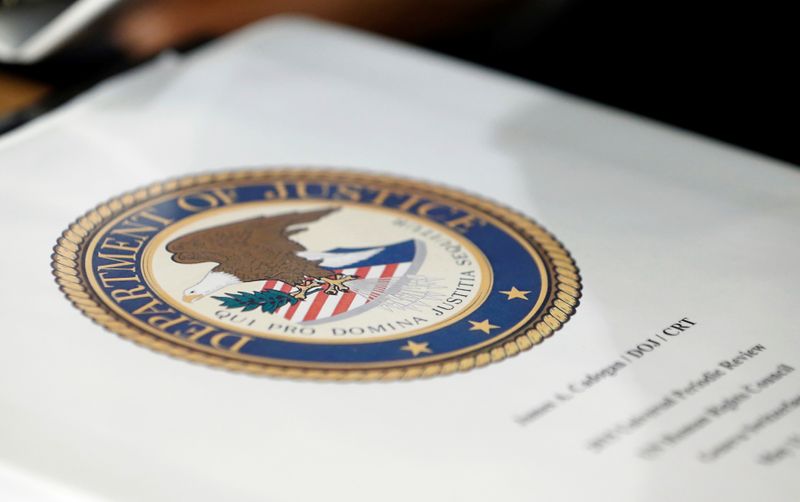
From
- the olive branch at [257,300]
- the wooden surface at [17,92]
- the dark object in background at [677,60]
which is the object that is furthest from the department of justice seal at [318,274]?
the dark object in background at [677,60]

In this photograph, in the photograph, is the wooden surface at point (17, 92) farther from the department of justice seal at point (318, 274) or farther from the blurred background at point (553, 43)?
the department of justice seal at point (318, 274)

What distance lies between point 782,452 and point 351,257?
24 cm

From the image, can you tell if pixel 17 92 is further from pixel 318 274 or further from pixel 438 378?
pixel 438 378

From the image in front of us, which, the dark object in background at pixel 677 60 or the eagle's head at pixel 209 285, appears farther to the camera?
the dark object in background at pixel 677 60

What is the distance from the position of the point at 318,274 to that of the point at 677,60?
50 cm

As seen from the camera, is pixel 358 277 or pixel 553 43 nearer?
pixel 358 277

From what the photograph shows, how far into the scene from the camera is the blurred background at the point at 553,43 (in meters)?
0.80

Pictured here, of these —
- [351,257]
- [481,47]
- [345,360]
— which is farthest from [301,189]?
[481,47]

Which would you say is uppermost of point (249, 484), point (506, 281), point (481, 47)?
point (481, 47)

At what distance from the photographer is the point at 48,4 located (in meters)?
0.81

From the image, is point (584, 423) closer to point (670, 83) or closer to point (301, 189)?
point (301, 189)

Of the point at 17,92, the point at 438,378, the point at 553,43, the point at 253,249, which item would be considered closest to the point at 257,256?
the point at 253,249

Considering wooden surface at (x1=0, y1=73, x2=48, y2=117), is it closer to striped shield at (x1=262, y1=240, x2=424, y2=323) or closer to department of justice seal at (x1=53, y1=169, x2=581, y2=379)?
department of justice seal at (x1=53, y1=169, x2=581, y2=379)

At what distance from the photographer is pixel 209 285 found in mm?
540
